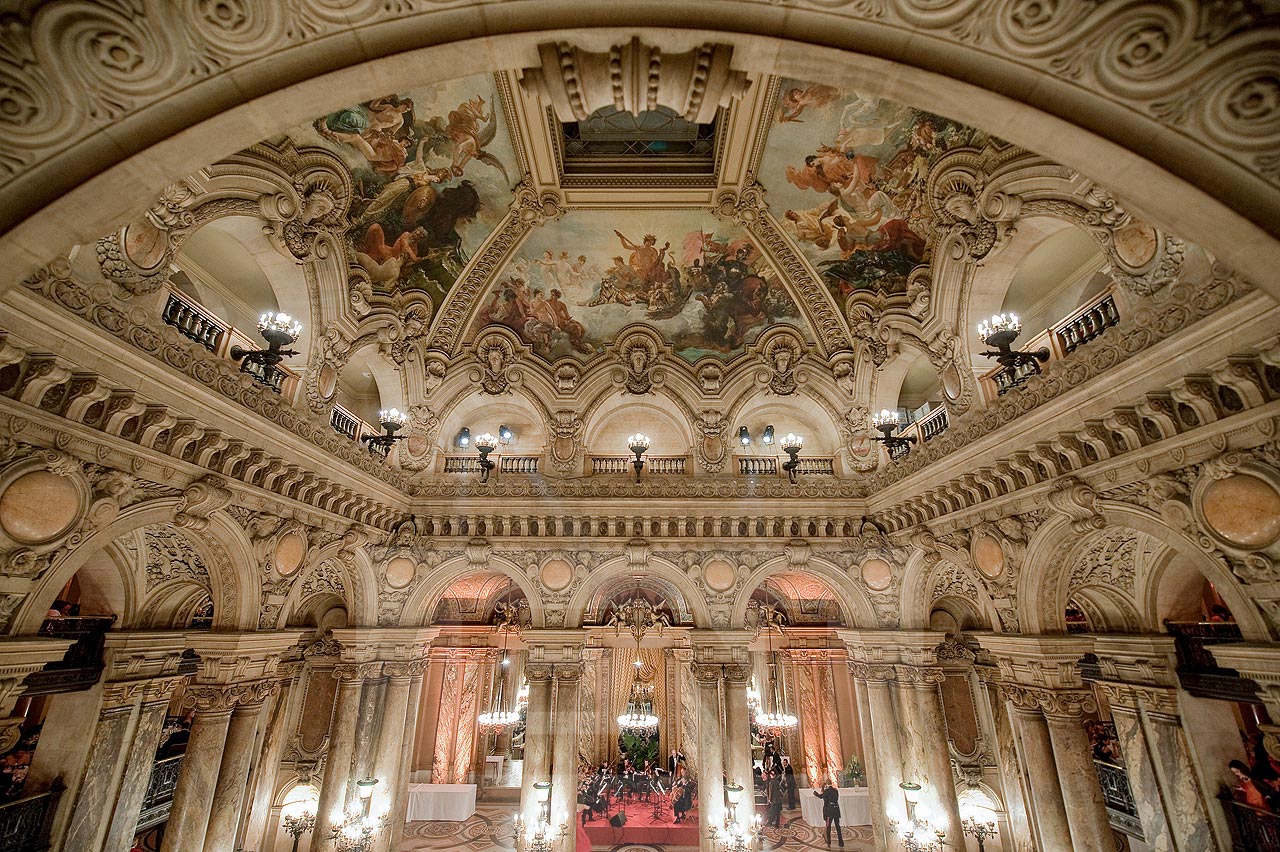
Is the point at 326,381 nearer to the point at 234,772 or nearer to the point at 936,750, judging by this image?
the point at 234,772

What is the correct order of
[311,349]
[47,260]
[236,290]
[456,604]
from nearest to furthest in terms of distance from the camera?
1. [47,260]
2. [311,349]
3. [236,290]
4. [456,604]

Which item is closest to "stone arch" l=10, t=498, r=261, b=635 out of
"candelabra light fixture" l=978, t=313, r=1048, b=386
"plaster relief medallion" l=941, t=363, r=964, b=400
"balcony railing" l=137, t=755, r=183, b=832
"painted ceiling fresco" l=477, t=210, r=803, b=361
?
"balcony railing" l=137, t=755, r=183, b=832

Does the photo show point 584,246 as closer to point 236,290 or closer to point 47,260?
point 236,290

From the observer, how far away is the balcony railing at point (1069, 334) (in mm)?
6910

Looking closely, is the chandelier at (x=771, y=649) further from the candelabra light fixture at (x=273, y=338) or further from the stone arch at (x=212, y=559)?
the candelabra light fixture at (x=273, y=338)

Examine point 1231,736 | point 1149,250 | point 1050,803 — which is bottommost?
point 1050,803

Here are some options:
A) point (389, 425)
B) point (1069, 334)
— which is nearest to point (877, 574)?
point (1069, 334)

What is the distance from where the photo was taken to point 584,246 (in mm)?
12031

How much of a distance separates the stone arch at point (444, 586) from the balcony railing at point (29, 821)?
5569 millimetres

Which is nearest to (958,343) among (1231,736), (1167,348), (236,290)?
(1167,348)

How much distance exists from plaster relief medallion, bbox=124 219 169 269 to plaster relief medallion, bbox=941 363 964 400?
12.3m

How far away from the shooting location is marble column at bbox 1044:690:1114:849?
7641 mm

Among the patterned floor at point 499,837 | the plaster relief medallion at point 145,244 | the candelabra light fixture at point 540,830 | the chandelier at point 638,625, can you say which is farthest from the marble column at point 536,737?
the plaster relief medallion at point 145,244

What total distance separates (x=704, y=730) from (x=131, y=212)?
1218cm
